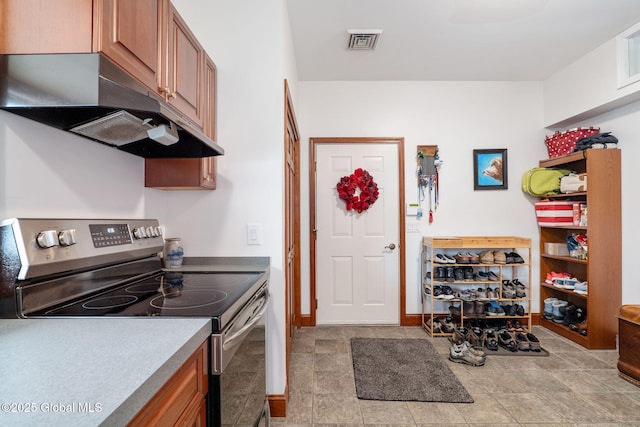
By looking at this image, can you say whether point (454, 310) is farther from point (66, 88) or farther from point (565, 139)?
point (66, 88)

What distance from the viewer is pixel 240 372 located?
3.87 ft

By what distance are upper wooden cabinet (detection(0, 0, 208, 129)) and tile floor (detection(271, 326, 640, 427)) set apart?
6.44 feet

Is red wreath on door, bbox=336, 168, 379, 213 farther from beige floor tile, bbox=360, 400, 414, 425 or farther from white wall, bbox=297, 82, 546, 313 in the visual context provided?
beige floor tile, bbox=360, 400, 414, 425

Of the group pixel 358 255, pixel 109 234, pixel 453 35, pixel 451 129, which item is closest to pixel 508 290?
pixel 358 255

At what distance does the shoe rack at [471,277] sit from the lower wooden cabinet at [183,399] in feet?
8.44

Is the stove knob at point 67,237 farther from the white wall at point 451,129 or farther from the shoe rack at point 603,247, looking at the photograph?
the shoe rack at point 603,247

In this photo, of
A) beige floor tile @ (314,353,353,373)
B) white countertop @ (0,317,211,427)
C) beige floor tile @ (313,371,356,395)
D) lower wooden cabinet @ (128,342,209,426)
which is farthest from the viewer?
beige floor tile @ (314,353,353,373)

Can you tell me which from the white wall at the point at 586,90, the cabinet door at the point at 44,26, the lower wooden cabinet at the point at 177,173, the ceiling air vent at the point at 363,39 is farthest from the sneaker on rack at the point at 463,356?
the cabinet door at the point at 44,26

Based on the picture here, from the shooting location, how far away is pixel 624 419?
1.79 metres

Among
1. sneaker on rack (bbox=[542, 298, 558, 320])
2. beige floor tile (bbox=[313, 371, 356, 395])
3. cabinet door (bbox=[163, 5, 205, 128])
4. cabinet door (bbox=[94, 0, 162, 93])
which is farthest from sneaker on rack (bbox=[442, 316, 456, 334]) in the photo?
cabinet door (bbox=[94, 0, 162, 93])

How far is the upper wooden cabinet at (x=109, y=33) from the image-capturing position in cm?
95

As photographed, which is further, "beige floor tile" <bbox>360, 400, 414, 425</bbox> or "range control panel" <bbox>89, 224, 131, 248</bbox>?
"beige floor tile" <bbox>360, 400, 414, 425</bbox>

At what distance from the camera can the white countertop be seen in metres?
0.49

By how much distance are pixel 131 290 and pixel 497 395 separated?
7.64 ft
